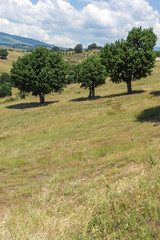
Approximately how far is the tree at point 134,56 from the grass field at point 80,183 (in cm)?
1920

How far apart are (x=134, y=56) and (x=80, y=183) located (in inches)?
1521

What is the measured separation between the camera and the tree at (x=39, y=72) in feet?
154

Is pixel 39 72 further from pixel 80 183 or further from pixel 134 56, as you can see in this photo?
pixel 80 183

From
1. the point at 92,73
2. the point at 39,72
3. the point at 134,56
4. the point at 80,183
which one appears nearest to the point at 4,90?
the point at 39,72

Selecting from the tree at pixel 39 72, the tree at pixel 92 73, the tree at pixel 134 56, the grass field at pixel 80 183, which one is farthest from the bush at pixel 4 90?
the grass field at pixel 80 183

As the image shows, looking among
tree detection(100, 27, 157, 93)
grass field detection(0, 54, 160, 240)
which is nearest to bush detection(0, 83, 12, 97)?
tree detection(100, 27, 157, 93)

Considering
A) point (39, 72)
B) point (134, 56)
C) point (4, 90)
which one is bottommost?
point (4, 90)

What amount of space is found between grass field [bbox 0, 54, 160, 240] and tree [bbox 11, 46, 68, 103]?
23586mm

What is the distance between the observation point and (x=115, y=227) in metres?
4.30

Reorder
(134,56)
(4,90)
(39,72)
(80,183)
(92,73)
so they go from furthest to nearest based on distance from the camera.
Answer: (4,90)
(92,73)
(39,72)
(134,56)
(80,183)

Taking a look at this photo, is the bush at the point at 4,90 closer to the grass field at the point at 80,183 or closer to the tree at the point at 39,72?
the tree at the point at 39,72

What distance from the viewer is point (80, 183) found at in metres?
8.34

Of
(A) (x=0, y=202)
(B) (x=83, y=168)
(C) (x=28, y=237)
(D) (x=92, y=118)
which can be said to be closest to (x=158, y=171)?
(C) (x=28, y=237)

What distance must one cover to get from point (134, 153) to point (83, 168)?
310 centimetres
